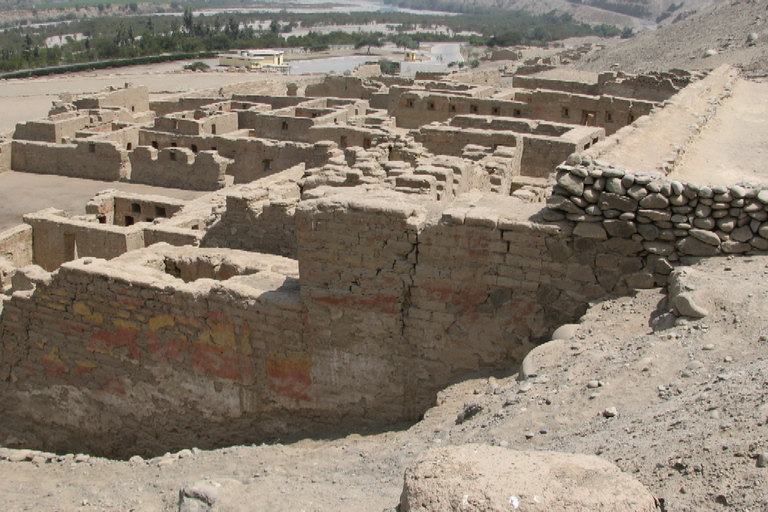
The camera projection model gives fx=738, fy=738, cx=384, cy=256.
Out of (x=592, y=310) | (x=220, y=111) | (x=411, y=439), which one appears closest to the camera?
(x=411, y=439)

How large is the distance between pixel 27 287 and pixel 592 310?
281 inches

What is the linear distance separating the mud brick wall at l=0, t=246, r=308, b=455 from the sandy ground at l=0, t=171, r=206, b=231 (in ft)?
40.2

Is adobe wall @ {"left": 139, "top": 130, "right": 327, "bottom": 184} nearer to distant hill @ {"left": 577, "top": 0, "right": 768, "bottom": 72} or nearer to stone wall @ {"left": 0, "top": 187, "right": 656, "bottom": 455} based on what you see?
stone wall @ {"left": 0, "top": 187, "right": 656, "bottom": 455}

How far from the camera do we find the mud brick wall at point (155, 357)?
741 cm

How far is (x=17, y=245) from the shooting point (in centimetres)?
1359

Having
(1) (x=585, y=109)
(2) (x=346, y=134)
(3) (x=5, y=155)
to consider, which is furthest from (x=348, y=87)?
(1) (x=585, y=109)

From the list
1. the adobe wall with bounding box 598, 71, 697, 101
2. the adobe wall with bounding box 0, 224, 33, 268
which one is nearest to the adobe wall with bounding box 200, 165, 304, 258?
the adobe wall with bounding box 0, 224, 33, 268

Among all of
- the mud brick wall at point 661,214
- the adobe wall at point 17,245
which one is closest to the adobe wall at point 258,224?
the adobe wall at point 17,245

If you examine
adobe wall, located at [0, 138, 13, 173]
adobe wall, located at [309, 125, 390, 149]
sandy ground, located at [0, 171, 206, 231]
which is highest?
adobe wall, located at [309, 125, 390, 149]

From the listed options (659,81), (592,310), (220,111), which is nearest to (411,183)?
(592,310)

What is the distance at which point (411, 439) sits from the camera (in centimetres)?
587

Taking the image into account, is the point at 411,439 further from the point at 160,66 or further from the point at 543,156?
the point at 160,66

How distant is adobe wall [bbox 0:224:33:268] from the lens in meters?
13.3

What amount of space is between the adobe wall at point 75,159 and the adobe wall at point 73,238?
9451 mm
